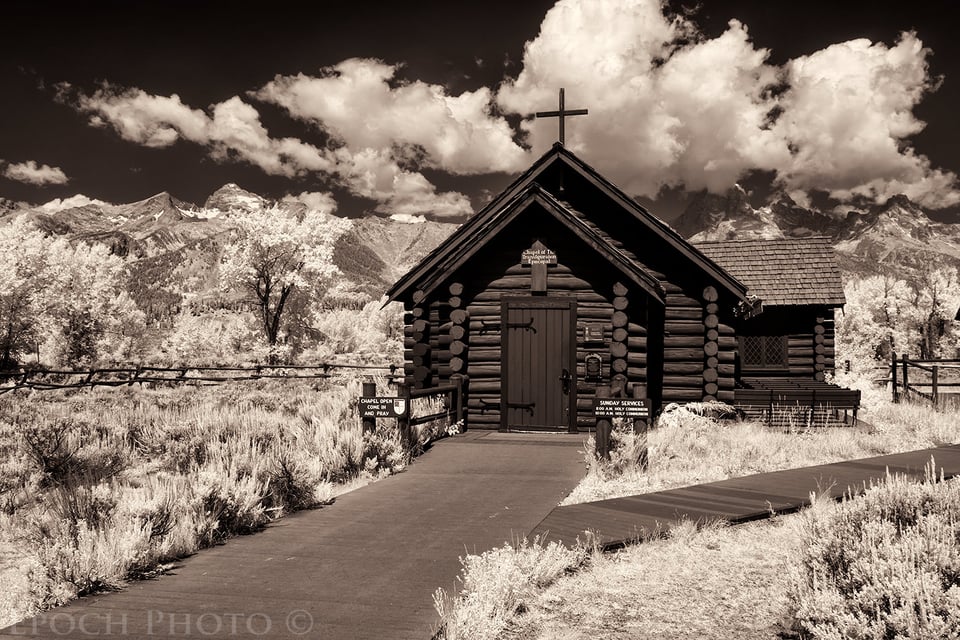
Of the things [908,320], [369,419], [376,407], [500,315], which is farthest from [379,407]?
[908,320]

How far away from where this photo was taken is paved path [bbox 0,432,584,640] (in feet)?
13.7

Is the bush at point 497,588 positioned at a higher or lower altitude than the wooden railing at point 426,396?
lower

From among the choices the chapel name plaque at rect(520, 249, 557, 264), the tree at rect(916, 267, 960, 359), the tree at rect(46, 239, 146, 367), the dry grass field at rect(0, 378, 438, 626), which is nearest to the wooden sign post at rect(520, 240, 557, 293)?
the chapel name plaque at rect(520, 249, 557, 264)

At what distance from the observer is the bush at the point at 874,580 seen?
Answer: 346cm

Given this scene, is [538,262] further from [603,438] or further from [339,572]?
[339,572]

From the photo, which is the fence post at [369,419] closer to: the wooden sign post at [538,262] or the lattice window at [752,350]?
the wooden sign post at [538,262]

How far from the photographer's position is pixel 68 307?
43344 millimetres

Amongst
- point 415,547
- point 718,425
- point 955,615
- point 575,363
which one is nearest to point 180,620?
point 415,547

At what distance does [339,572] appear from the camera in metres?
5.18

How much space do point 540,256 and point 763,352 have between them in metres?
10.1

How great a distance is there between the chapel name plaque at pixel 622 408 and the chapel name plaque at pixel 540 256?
4.63 metres

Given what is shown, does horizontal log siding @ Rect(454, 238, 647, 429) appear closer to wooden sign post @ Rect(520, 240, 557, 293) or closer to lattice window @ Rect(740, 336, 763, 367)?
wooden sign post @ Rect(520, 240, 557, 293)

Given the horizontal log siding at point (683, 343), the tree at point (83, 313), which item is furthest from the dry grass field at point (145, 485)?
the tree at point (83, 313)

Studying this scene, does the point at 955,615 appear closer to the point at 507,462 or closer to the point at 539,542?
the point at 539,542
